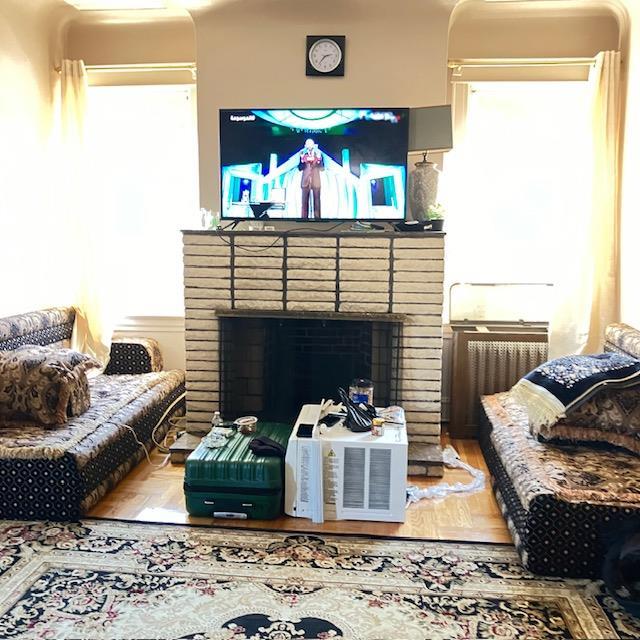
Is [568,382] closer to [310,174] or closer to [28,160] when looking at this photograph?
[310,174]

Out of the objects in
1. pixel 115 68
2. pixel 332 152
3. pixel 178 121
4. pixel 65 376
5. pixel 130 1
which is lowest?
pixel 65 376

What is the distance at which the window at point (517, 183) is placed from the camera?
3727 millimetres

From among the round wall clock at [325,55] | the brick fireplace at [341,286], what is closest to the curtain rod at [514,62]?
the round wall clock at [325,55]

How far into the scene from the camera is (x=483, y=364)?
3.63 metres

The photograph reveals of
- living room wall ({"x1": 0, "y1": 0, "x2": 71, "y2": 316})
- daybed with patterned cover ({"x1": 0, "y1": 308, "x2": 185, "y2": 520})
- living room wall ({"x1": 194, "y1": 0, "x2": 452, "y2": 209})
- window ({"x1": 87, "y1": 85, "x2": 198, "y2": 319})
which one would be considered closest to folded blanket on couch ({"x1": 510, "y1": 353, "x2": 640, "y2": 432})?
living room wall ({"x1": 194, "y1": 0, "x2": 452, "y2": 209})

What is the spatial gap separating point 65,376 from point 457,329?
7.27 feet

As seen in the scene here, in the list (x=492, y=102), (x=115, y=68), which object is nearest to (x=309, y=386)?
(x=492, y=102)

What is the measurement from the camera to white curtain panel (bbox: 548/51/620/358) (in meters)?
3.59

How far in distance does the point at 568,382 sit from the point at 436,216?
118 centimetres

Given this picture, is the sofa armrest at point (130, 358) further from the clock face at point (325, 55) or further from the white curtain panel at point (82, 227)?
the clock face at point (325, 55)

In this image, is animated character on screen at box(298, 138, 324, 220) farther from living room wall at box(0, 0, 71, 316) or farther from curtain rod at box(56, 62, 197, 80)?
living room wall at box(0, 0, 71, 316)

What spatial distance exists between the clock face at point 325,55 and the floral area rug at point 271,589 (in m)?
2.59

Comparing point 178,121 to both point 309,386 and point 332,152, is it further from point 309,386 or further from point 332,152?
point 309,386

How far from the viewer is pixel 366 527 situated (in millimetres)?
2529
